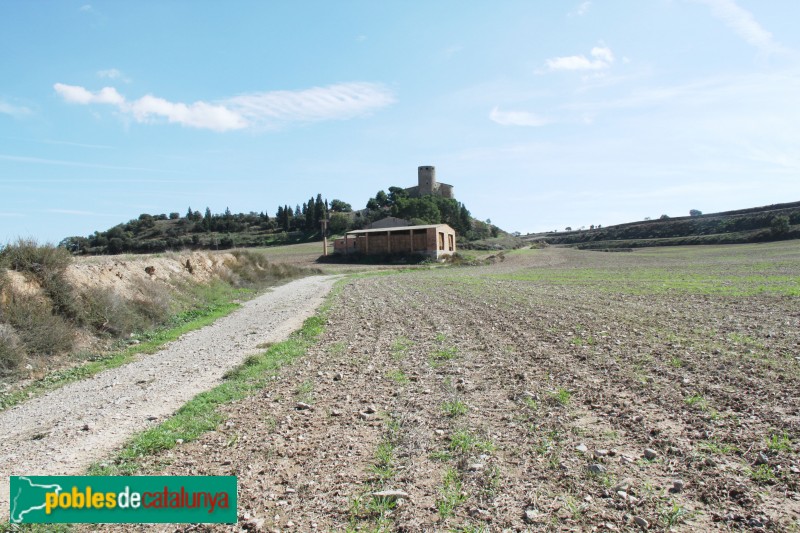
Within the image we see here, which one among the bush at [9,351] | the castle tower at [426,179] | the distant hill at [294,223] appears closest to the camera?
the bush at [9,351]

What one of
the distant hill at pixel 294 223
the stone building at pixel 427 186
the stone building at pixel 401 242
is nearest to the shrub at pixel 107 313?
the stone building at pixel 401 242

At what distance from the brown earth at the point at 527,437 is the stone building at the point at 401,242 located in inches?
2199

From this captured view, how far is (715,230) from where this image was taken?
99438mm

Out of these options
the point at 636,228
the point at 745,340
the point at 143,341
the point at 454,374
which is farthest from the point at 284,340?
the point at 636,228

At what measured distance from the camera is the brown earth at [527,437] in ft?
15.0

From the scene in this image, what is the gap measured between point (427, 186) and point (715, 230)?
76030mm

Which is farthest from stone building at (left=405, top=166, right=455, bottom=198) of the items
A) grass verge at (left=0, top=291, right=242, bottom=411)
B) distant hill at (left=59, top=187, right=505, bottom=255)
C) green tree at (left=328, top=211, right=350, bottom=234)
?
grass verge at (left=0, top=291, right=242, bottom=411)

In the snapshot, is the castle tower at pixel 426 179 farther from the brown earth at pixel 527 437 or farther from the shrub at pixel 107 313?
the brown earth at pixel 527 437

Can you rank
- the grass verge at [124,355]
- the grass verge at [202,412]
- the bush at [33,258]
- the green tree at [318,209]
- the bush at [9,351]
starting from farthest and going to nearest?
the green tree at [318,209]
the bush at [33,258]
the bush at [9,351]
the grass verge at [124,355]
the grass verge at [202,412]

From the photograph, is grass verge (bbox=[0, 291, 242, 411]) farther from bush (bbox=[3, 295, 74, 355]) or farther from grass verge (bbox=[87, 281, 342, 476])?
grass verge (bbox=[87, 281, 342, 476])

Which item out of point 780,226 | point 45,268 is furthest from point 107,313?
point 780,226

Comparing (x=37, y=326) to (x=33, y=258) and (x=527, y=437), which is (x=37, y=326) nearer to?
(x=33, y=258)

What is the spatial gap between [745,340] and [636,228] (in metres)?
127

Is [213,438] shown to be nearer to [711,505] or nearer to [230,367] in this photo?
[230,367]
